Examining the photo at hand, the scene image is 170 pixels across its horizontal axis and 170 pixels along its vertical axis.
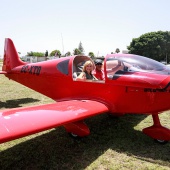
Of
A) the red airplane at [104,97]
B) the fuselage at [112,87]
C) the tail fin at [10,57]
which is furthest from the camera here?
the tail fin at [10,57]

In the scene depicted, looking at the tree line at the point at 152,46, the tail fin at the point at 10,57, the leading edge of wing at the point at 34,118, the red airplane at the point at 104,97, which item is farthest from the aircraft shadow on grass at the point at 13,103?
the tree line at the point at 152,46

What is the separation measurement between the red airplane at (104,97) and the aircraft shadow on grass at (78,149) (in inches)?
11.3

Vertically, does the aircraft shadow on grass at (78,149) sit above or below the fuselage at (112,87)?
below

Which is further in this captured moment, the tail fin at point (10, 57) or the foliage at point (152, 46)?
the foliage at point (152, 46)

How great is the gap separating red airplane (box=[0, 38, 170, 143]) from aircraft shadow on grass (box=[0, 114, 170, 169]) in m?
0.29

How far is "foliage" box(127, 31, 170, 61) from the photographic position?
61.4m

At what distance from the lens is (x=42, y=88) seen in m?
6.73

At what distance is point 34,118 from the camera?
3.42 metres

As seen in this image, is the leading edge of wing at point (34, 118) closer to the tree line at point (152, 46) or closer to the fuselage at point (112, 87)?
the fuselage at point (112, 87)

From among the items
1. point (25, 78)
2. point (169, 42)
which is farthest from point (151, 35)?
point (25, 78)

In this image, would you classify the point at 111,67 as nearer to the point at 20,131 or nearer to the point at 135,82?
the point at 135,82

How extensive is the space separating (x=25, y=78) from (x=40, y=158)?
4.05 m

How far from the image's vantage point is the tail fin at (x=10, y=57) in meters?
8.41

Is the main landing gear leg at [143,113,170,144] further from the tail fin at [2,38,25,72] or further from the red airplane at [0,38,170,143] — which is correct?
the tail fin at [2,38,25,72]
